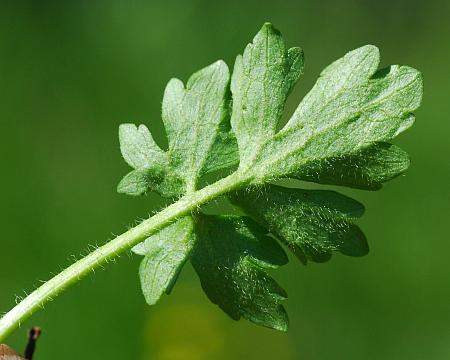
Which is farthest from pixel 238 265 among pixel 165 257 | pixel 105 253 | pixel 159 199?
pixel 159 199

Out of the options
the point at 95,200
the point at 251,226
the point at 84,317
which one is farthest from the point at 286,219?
the point at 95,200

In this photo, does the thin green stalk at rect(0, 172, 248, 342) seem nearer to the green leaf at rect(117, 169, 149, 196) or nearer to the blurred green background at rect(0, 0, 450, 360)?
the green leaf at rect(117, 169, 149, 196)

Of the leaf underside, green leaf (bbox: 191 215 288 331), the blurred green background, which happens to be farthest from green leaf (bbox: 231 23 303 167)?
the blurred green background

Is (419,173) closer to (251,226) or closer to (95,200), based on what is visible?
(95,200)

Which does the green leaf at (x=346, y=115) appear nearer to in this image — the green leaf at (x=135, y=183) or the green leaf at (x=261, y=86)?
the green leaf at (x=261, y=86)

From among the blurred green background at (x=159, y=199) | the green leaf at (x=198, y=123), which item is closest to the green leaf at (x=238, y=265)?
the green leaf at (x=198, y=123)

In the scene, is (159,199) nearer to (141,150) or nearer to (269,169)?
(141,150)
